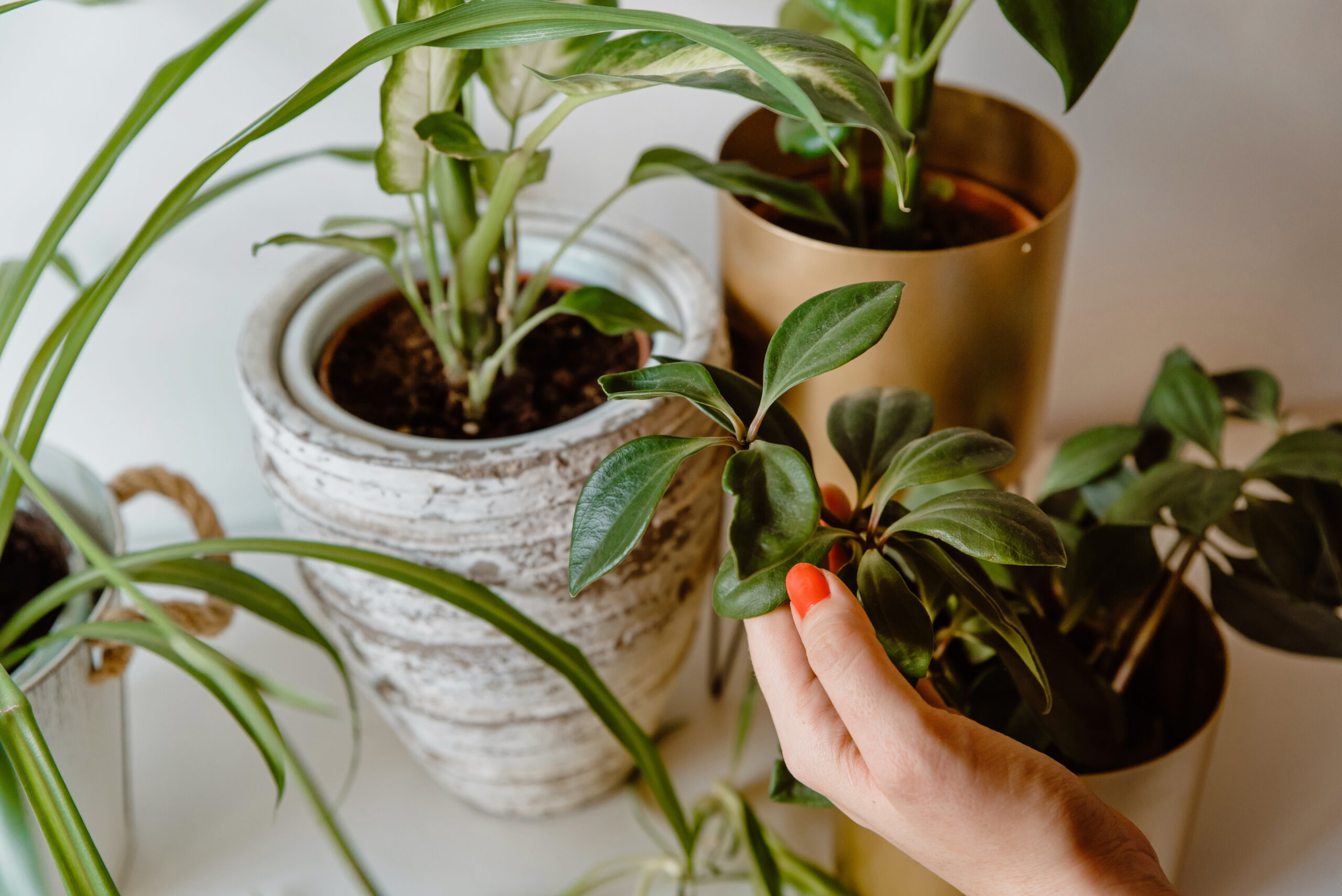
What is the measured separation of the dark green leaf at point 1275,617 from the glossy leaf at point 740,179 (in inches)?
12.9

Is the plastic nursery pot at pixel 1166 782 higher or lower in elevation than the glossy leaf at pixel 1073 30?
lower

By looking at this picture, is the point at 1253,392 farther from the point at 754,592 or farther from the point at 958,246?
the point at 754,592

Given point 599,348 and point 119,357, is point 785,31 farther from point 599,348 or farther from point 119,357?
point 119,357

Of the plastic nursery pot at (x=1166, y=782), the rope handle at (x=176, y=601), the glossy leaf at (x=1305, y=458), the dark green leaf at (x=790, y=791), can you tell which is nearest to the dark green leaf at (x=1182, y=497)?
the glossy leaf at (x=1305, y=458)

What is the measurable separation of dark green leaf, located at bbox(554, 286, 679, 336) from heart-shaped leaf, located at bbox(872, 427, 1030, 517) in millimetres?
196

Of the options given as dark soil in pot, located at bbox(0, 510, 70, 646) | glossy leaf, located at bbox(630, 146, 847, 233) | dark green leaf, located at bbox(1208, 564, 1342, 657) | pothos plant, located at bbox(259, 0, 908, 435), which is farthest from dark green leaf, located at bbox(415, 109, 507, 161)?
dark green leaf, located at bbox(1208, 564, 1342, 657)

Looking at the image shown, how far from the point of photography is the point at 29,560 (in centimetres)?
71

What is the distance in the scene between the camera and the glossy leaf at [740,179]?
0.62 metres

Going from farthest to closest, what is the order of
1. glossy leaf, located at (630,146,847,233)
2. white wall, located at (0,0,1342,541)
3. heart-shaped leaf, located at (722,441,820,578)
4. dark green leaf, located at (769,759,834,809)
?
white wall, located at (0,0,1342,541) → glossy leaf, located at (630,146,847,233) → dark green leaf, located at (769,759,834,809) → heart-shaped leaf, located at (722,441,820,578)

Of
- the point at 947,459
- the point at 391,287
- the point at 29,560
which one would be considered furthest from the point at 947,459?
the point at 29,560

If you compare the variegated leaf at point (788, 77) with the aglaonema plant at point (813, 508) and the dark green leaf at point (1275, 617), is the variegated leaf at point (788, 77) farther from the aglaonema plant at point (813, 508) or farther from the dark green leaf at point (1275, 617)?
the dark green leaf at point (1275, 617)

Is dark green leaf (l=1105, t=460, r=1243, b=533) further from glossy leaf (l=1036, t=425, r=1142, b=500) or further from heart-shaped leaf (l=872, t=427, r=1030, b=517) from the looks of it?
heart-shaped leaf (l=872, t=427, r=1030, b=517)

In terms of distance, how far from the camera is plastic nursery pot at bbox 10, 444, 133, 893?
579mm

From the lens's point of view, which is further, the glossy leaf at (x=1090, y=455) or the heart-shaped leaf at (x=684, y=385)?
the glossy leaf at (x=1090, y=455)
